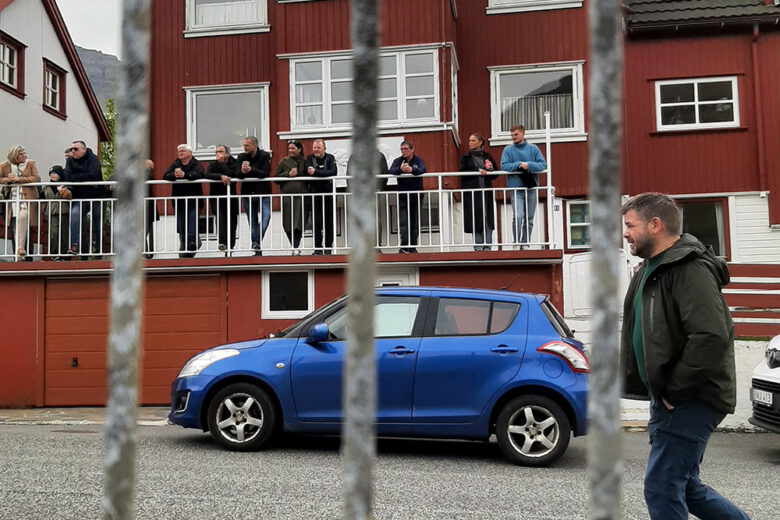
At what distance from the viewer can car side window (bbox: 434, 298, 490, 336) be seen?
854cm

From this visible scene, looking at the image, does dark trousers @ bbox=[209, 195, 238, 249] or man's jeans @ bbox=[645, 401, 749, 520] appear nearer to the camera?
man's jeans @ bbox=[645, 401, 749, 520]

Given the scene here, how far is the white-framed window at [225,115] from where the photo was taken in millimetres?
17953

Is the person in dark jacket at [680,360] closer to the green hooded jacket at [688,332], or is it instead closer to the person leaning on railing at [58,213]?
the green hooded jacket at [688,332]

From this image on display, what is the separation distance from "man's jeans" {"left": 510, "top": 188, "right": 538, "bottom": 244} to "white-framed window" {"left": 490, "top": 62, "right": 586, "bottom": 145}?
4893 mm

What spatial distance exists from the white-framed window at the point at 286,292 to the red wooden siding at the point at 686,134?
914 cm

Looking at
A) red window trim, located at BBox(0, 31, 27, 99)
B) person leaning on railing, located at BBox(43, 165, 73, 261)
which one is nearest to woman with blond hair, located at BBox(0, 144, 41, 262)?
person leaning on railing, located at BBox(43, 165, 73, 261)

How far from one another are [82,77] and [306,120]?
A: 12010 mm

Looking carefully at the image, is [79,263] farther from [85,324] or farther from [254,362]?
[254,362]

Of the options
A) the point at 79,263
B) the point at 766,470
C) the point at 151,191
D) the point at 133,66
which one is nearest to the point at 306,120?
the point at 151,191

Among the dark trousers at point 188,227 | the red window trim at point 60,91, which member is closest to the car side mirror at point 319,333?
the dark trousers at point 188,227

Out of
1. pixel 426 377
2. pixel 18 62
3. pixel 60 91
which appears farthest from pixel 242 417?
pixel 60 91

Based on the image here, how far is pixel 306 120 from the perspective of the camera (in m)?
16.7

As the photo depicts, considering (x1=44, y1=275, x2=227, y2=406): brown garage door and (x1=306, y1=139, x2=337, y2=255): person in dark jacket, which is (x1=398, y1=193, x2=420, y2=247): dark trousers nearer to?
(x1=306, y1=139, x2=337, y2=255): person in dark jacket

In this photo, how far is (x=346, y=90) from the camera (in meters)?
16.5
